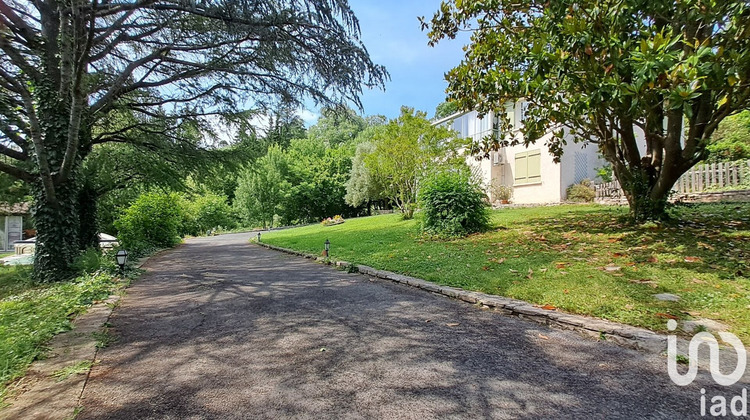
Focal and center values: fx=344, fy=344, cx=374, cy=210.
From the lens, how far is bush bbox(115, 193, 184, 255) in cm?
1372

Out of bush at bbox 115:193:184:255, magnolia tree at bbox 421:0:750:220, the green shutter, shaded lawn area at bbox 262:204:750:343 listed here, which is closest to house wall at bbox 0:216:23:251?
bush at bbox 115:193:184:255

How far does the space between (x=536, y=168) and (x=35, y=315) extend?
56.7 ft

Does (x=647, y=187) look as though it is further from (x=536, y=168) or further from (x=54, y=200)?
(x=54, y=200)

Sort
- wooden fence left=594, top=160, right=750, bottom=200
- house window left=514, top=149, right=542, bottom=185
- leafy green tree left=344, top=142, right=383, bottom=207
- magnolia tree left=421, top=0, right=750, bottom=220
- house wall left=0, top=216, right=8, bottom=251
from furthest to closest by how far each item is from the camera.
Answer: leafy green tree left=344, top=142, right=383, bottom=207, house wall left=0, top=216, right=8, bottom=251, house window left=514, top=149, right=542, bottom=185, wooden fence left=594, top=160, right=750, bottom=200, magnolia tree left=421, top=0, right=750, bottom=220

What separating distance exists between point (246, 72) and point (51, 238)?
17.8ft

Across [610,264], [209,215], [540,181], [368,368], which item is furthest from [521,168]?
[209,215]

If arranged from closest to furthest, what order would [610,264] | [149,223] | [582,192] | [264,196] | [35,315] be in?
[35,315] → [610,264] → [582,192] → [149,223] → [264,196]

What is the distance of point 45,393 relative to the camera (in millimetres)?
2414

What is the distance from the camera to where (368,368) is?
2750 mm

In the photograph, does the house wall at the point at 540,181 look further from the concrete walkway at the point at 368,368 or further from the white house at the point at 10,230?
the white house at the point at 10,230

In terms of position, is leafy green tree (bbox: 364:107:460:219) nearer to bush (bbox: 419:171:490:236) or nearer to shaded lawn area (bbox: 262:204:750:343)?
bush (bbox: 419:171:490:236)

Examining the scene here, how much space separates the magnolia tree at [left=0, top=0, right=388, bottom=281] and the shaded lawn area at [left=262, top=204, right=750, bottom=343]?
3.83 metres

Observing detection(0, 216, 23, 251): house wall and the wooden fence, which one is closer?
the wooden fence

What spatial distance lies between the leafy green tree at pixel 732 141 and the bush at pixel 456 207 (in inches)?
388
